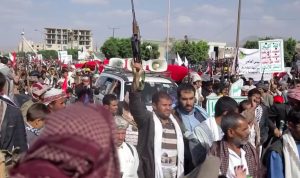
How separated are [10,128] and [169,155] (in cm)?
A: 156

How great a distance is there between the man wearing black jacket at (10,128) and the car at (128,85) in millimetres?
5247

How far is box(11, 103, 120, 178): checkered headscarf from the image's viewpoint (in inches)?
48.6

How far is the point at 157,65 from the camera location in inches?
391

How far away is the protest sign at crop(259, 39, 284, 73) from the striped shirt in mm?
8371

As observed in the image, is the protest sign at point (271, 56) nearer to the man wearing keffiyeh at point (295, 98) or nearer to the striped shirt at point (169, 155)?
the man wearing keffiyeh at point (295, 98)

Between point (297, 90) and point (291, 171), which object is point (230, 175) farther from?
point (297, 90)

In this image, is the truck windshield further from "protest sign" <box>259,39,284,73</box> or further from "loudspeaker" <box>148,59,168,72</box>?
"protest sign" <box>259,39,284,73</box>

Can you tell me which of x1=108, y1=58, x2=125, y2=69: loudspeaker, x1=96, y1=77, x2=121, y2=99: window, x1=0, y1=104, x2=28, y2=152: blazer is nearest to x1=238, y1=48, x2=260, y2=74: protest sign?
x1=108, y1=58, x2=125, y2=69: loudspeaker

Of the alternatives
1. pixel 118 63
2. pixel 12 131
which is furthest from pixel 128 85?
pixel 12 131

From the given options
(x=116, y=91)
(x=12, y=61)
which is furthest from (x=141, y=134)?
(x=12, y=61)

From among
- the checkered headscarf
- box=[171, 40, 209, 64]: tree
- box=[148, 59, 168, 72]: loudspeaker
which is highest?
box=[171, 40, 209, 64]: tree

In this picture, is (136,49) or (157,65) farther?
(157,65)

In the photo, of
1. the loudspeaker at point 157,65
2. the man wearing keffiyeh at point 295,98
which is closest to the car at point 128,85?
the loudspeaker at point 157,65

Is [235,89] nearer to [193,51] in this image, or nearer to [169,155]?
[169,155]
